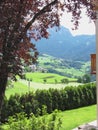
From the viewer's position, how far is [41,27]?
5094mm

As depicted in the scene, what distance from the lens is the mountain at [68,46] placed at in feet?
121

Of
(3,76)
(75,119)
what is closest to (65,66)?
(75,119)

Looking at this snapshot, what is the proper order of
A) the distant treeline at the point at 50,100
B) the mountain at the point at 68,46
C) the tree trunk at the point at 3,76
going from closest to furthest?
the tree trunk at the point at 3,76, the distant treeline at the point at 50,100, the mountain at the point at 68,46

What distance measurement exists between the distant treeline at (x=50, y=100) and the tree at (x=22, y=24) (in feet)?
24.7

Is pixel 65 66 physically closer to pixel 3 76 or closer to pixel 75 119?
pixel 75 119

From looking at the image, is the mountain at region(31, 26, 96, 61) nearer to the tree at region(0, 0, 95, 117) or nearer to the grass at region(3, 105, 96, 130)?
the grass at region(3, 105, 96, 130)

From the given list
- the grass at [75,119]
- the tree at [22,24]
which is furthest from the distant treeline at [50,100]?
the tree at [22,24]

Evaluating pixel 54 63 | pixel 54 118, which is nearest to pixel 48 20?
pixel 54 118

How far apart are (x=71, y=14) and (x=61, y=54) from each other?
33375 millimetres

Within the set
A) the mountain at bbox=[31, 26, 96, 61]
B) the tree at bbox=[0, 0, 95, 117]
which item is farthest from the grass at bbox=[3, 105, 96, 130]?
the mountain at bbox=[31, 26, 96, 61]

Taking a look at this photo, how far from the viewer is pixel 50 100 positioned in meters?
15.6

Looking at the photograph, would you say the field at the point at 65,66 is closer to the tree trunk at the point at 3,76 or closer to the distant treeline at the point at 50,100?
the distant treeline at the point at 50,100

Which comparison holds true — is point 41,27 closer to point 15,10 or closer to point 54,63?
point 15,10

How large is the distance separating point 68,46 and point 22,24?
36577 millimetres
